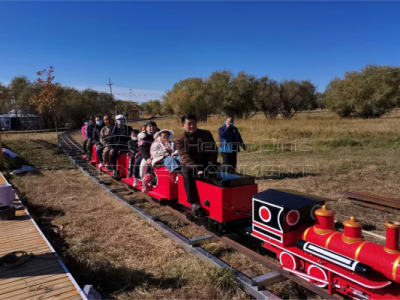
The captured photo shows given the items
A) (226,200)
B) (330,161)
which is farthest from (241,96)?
(226,200)

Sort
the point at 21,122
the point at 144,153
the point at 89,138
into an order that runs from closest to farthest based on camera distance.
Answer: the point at 144,153
the point at 89,138
the point at 21,122

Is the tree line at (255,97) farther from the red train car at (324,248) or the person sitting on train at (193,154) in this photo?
the red train car at (324,248)

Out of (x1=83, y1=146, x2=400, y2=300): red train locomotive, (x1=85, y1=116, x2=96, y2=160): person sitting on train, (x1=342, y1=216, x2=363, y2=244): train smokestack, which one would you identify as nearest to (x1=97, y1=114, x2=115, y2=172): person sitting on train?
(x1=85, y1=116, x2=96, y2=160): person sitting on train

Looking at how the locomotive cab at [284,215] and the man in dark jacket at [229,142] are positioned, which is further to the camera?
the man in dark jacket at [229,142]

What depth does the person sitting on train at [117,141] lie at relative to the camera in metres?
7.86

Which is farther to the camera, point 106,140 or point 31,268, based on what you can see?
point 106,140

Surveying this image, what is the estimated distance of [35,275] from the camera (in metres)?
3.21

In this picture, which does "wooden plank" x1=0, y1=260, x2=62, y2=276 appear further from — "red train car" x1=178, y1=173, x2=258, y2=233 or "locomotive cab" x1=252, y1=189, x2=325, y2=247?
"locomotive cab" x1=252, y1=189, x2=325, y2=247

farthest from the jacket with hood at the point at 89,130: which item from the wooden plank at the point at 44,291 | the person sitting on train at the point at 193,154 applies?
the wooden plank at the point at 44,291

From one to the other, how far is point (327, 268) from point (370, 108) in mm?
31090

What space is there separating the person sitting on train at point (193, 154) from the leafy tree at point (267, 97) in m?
27.9

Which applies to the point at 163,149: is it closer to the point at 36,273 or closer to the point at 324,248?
the point at 36,273

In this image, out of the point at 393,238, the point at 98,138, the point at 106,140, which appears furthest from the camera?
the point at 98,138

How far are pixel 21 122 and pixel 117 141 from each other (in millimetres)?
27316
